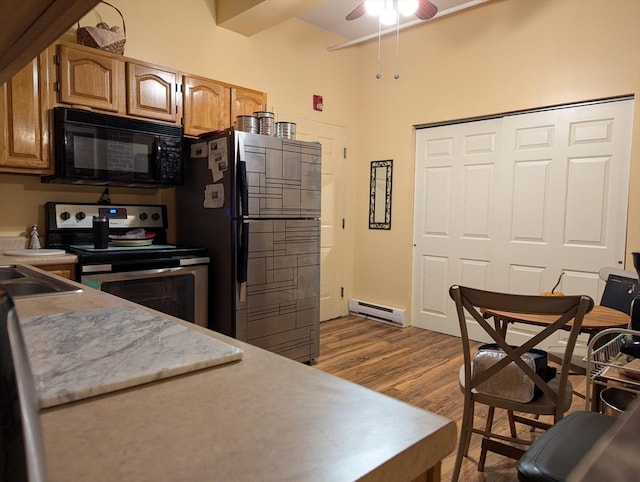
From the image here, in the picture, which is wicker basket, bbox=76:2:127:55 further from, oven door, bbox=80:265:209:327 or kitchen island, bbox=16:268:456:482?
kitchen island, bbox=16:268:456:482

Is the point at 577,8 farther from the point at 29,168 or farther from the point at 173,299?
the point at 29,168

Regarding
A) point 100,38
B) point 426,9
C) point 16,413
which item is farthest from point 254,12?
point 16,413

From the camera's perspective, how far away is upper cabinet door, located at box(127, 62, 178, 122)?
2.87m

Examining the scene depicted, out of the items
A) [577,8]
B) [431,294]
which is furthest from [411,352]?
[577,8]

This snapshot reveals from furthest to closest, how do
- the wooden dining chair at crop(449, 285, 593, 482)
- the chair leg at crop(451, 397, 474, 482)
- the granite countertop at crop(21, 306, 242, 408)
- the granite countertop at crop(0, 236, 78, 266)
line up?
the granite countertop at crop(0, 236, 78, 266), the chair leg at crop(451, 397, 474, 482), the wooden dining chair at crop(449, 285, 593, 482), the granite countertop at crop(21, 306, 242, 408)

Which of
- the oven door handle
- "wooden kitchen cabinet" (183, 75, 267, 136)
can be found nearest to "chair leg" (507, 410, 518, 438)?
the oven door handle

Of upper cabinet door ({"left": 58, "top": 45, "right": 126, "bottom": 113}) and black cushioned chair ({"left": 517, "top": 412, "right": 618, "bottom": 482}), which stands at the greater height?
upper cabinet door ({"left": 58, "top": 45, "right": 126, "bottom": 113})

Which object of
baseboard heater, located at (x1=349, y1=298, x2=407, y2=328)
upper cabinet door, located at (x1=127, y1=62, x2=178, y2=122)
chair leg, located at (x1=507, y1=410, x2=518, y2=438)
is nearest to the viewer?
chair leg, located at (x1=507, y1=410, x2=518, y2=438)

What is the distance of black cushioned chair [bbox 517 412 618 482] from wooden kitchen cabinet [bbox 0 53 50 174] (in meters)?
2.82

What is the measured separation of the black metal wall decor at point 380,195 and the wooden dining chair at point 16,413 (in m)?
4.38

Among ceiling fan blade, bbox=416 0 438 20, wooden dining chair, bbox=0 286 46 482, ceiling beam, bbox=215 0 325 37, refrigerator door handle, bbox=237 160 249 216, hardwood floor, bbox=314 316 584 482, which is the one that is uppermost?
ceiling beam, bbox=215 0 325 37

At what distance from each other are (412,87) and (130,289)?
3.25 meters

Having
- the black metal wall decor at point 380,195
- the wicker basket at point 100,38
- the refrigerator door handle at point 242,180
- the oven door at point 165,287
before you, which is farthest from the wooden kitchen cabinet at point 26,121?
the black metal wall decor at point 380,195

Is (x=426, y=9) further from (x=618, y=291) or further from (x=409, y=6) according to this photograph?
(x=618, y=291)
